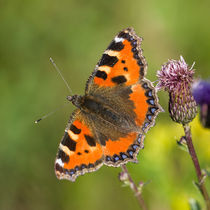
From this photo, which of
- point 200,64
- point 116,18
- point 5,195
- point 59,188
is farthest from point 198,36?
point 5,195

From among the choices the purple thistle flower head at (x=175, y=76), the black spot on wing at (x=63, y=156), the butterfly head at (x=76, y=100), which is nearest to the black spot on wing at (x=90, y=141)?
the black spot on wing at (x=63, y=156)

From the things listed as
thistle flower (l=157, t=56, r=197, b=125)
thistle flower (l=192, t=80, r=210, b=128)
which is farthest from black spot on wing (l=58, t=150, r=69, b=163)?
thistle flower (l=192, t=80, r=210, b=128)

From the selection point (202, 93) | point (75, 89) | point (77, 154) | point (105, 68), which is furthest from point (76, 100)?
point (75, 89)

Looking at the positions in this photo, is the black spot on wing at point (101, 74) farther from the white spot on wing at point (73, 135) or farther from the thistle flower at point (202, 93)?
the thistle flower at point (202, 93)

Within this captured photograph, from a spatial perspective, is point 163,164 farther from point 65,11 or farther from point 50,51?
point 65,11

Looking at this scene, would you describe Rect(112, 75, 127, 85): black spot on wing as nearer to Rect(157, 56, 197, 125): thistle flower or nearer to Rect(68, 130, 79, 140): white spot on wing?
Rect(157, 56, 197, 125): thistle flower

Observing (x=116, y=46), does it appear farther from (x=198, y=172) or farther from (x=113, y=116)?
(x=198, y=172)
